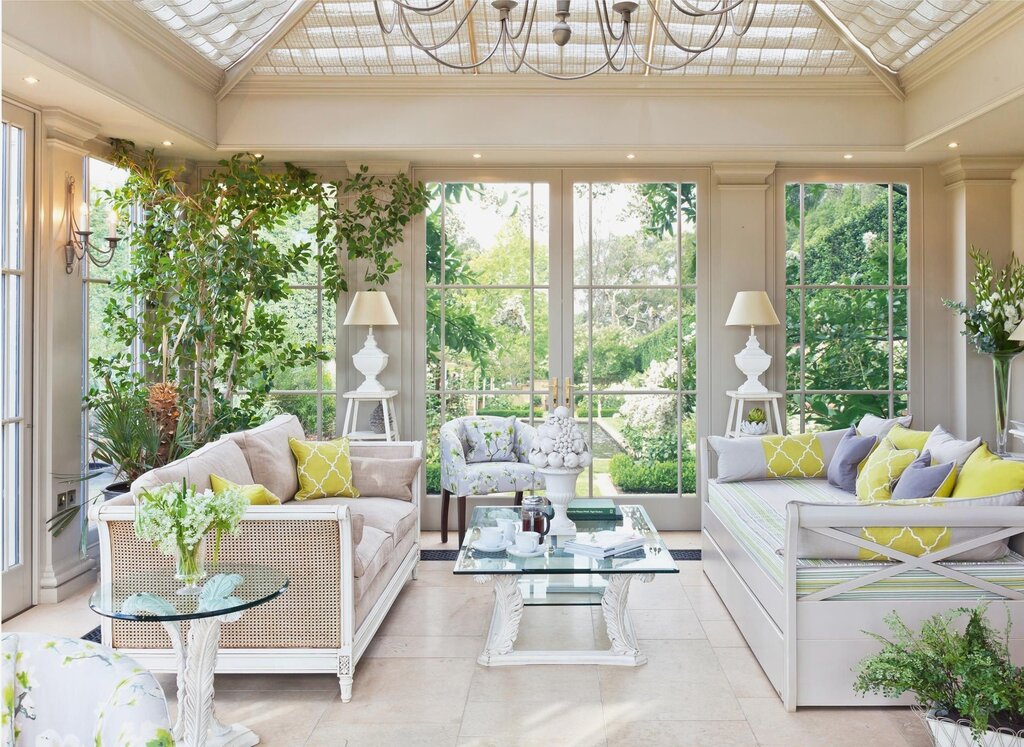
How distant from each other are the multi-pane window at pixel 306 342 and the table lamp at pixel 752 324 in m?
2.69

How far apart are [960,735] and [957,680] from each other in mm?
168

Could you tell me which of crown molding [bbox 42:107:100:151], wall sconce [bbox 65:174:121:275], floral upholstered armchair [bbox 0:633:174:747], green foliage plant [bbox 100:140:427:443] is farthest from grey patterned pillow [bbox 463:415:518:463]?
floral upholstered armchair [bbox 0:633:174:747]

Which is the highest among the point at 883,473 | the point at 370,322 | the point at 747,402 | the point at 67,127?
the point at 67,127

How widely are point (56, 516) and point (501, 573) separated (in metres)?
2.46

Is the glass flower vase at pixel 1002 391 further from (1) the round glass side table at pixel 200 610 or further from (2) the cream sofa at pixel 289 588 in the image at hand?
(1) the round glass side table at pixel 200 610

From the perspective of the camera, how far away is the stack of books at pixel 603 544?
342 cm

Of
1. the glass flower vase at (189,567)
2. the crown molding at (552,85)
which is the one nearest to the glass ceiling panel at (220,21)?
the crown molding at (552,85)

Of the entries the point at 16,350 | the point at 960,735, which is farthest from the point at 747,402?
the point at 16,350

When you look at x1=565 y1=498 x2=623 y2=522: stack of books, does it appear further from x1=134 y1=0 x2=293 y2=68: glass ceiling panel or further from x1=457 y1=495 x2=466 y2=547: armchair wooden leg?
x1=134 y1=0 x2=293 y2=68: glass ceiling panel

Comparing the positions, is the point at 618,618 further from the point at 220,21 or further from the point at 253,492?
the point at 220,21

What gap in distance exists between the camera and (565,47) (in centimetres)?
493

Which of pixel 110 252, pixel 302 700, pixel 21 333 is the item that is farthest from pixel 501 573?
pixel 110 252

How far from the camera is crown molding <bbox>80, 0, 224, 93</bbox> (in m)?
3.91

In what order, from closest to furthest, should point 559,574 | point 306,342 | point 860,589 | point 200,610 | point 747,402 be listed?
point 200,610 < point 860,589 < point 559,574 < point 747,402 < point 306,342
